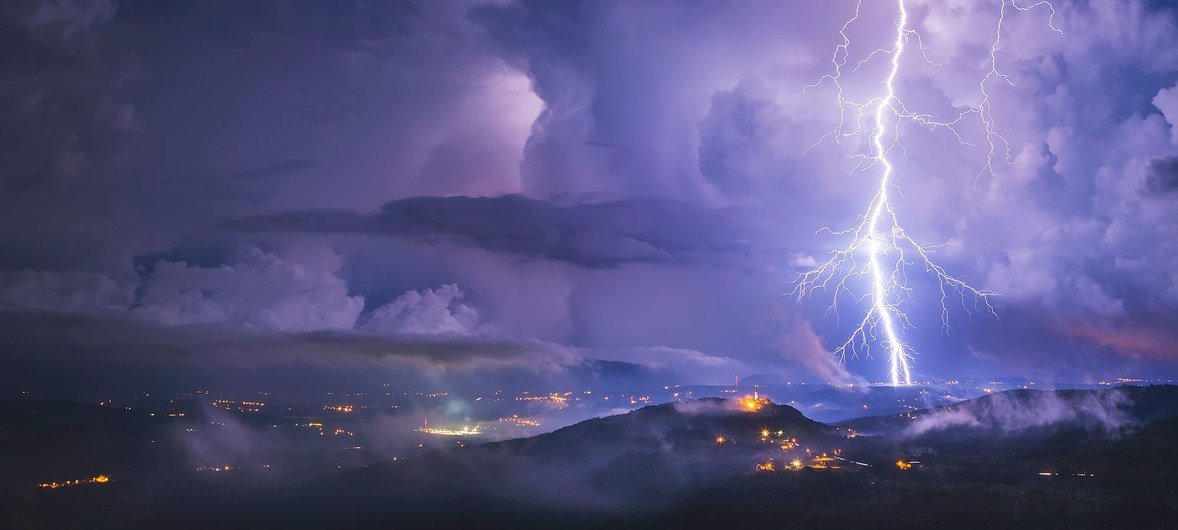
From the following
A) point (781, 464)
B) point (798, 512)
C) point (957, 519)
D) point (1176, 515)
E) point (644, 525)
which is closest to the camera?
point (1176, 515)

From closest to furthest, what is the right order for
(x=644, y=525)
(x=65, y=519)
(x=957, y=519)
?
1. (x=957, y=519)
2. (x=644, y=525)
3. (x=65, y=519)

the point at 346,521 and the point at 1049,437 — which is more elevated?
the point at 1049,437

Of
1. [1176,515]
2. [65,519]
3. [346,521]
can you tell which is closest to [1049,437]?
[1176,515]

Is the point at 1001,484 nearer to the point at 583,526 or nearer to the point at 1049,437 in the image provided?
the point at 1049,437

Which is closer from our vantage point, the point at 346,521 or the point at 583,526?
the point at 583,526

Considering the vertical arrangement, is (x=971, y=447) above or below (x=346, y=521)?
above

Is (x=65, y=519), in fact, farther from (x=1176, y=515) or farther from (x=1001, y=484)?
(x=1176, y=515)

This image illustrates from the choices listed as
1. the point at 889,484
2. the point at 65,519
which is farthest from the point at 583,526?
the point at 65,519
